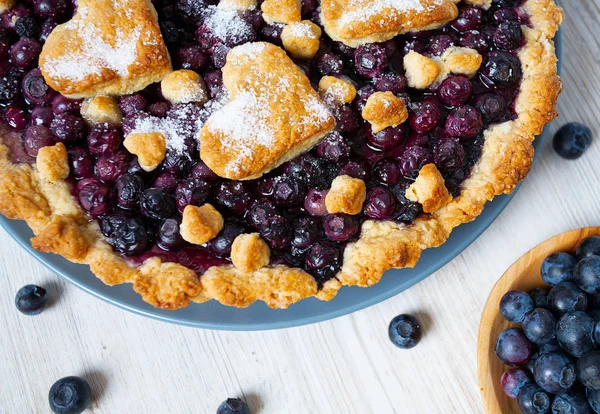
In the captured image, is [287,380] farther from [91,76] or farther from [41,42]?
[41,42]

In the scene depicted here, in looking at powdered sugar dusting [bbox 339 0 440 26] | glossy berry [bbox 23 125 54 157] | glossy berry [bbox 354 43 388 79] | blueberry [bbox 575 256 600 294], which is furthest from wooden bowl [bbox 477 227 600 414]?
glossy berry [bbox 23 125 54 157]

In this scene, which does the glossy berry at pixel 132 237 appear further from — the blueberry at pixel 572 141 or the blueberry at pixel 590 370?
the blueberry at pixel 572 141

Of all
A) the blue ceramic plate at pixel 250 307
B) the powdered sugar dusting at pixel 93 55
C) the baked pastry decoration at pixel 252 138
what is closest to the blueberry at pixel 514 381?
the blue ceramic plate at pixel 250 307

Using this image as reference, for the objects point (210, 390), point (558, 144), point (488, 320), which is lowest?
point (210, 390)

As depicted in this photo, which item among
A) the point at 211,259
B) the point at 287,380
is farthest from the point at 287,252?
the point at 287,380

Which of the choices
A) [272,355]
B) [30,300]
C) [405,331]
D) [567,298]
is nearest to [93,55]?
[30,300]

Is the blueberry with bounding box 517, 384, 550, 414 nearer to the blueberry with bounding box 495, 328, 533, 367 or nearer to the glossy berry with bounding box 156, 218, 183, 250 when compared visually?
the blueberry with bounding box 495, 328, 533, 367
